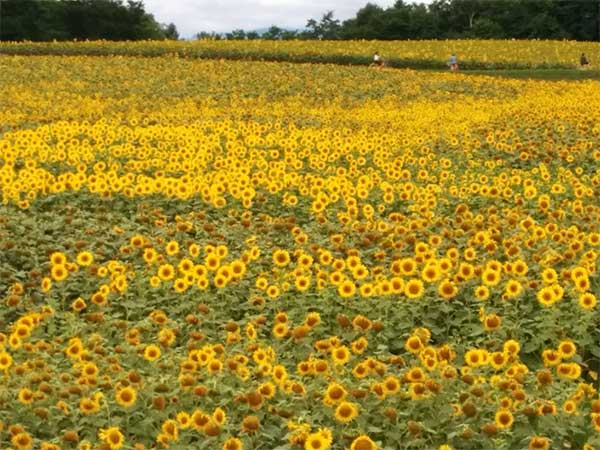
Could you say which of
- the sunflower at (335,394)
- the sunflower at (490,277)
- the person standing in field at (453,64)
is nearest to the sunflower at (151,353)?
the sunflower at (335,394)

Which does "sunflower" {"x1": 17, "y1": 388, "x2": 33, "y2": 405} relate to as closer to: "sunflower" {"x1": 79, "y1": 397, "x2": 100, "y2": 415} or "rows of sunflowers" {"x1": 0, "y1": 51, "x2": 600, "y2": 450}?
"rows of sunflowers" {"x1": 0, "y1": 51, "x2": 600, "y2": 450}

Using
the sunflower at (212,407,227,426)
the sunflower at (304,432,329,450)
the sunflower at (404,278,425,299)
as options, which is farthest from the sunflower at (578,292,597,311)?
the sunflower at (212,407,227,426)

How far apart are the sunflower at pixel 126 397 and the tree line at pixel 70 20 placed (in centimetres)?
3855

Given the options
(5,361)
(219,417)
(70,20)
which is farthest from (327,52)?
(219,417)

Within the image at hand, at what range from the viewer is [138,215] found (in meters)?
7.18

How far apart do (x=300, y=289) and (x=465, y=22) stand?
50.8m

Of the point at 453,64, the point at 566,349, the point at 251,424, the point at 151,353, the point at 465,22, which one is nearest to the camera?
the point at 251,424

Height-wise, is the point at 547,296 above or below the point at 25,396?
above

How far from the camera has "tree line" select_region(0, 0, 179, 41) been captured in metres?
40.0

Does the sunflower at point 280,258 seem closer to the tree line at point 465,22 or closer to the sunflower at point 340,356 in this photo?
the sunflower at point 340,356

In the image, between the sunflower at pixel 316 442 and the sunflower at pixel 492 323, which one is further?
the sunflower at pixel 492 323

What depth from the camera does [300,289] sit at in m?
5.01

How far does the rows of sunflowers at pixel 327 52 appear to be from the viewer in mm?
29828

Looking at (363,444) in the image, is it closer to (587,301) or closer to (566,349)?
(566,349)
